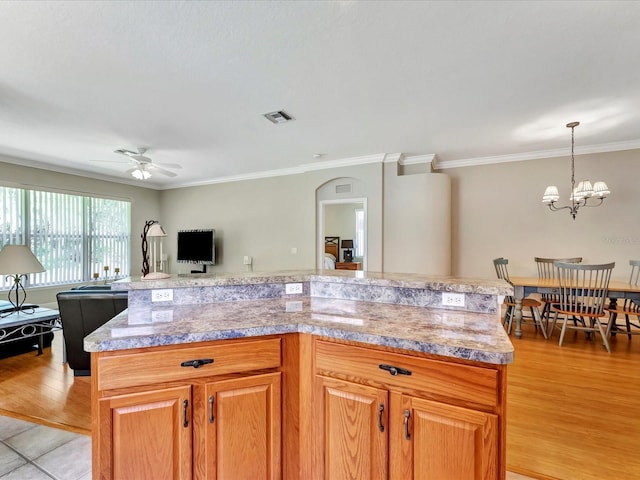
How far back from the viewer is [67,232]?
575cm

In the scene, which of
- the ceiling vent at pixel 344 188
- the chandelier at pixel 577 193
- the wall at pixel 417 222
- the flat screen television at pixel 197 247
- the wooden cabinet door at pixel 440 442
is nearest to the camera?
the wooden cabinet door at pixel 440 442

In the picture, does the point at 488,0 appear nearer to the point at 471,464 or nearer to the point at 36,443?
the point at 471,464

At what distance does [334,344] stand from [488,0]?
6.65 feet

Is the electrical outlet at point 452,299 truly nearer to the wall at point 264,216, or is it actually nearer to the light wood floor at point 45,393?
the light wood floor at point 45,393

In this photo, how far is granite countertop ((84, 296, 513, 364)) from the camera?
1.19 meters

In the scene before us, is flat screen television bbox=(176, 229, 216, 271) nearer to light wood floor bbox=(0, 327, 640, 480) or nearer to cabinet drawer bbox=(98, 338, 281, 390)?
light wood floor bbox=(0, 327, 640, 480)

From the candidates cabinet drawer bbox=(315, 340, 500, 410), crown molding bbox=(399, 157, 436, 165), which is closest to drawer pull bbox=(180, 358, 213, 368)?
cabinet drawer bbox=(315, 340, 500, 410)

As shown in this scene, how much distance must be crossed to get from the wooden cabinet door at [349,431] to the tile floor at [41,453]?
97cm

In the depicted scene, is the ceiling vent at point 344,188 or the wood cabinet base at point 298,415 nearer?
the wood cabinet base at point 298,415

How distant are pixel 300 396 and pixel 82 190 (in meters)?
6.58

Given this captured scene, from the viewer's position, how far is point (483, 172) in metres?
4.94

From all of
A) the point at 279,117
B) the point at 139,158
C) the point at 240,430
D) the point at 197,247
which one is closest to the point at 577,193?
the point at 279,117

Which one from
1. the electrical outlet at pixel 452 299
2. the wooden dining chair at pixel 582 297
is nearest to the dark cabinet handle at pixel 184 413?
the electrical outlet at pixel 452 299

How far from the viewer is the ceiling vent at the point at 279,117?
3.26 metres
